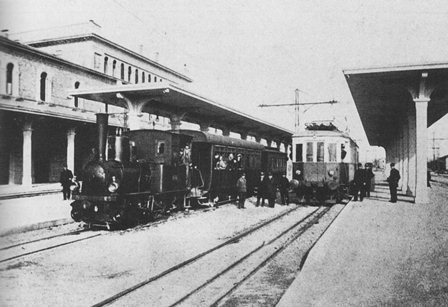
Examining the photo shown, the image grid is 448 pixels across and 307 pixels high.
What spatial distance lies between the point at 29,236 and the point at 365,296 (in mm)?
7984

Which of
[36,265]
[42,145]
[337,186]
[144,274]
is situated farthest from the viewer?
[42,145]

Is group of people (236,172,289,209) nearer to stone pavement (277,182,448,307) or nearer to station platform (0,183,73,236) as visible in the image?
stone pavement (277,182,448,307)

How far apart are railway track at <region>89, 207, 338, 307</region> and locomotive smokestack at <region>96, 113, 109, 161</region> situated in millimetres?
3903

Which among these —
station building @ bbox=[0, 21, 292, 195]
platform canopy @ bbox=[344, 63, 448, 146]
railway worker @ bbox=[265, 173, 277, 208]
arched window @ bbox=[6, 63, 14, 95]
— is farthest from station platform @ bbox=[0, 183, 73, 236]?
platform canopy @ bbox=[344, 63, 448, 146]

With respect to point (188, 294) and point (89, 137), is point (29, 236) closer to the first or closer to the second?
point (188, 294)

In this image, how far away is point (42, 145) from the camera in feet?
82.6

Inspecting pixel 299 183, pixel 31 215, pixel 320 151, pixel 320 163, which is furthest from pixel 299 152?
pixel 31 215

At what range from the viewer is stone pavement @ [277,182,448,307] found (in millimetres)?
4637

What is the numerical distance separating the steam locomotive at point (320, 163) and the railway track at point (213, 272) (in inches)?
229

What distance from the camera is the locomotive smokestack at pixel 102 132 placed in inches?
381

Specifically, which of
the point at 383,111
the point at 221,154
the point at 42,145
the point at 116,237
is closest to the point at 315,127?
the point at 221,154

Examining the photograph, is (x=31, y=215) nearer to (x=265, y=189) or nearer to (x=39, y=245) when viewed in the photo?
(x=39, y=245)

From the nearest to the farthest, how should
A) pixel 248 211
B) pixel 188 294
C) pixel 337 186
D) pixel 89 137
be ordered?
pixel 188 294
pixel 248 211
pixel 337 186
pixel 89 137

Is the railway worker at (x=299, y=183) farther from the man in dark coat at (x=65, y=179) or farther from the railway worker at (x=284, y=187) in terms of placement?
the man in dark coat at (x=65, y=179)
